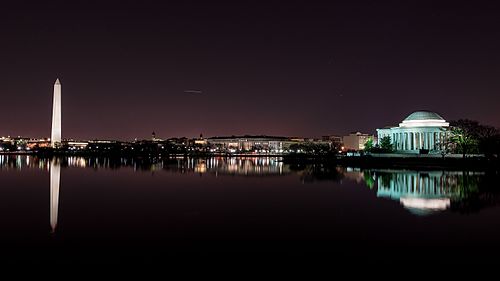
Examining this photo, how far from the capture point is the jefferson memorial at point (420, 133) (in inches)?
3112

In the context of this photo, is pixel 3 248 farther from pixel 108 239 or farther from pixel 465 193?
pixel 465 193

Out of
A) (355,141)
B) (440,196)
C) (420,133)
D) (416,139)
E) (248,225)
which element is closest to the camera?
(248,225)

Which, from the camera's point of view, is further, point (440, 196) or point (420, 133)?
point (420, 133)

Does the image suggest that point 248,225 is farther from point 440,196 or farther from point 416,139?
point 416,139

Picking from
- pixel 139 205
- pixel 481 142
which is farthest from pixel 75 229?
pixel 481 142

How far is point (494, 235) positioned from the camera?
14414 mm

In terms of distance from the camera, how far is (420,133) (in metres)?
81.8

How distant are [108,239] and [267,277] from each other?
5995 millimetres

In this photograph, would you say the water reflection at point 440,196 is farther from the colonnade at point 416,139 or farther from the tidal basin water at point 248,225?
the colonnade at point 416,139

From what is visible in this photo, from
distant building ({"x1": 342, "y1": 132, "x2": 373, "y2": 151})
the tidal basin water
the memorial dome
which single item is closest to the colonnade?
the memorial dome

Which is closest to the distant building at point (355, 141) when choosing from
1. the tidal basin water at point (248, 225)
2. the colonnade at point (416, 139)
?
the colonnade at point (416, 139)

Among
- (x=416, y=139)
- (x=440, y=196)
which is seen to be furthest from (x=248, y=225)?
(x=416, y=139)

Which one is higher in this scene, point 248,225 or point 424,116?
point 424,116

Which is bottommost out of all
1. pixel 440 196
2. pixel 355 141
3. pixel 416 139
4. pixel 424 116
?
pixel 440 196
